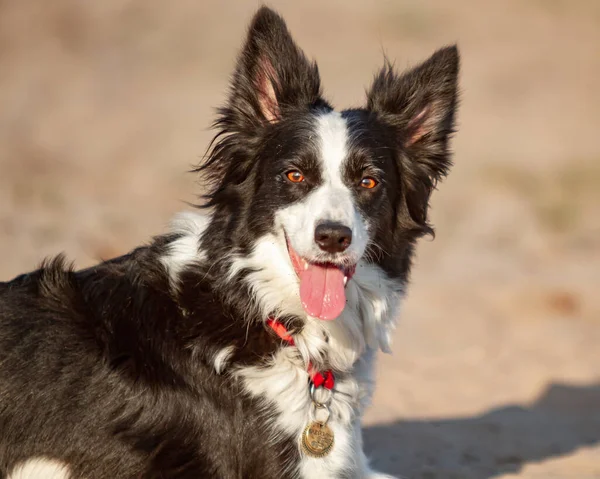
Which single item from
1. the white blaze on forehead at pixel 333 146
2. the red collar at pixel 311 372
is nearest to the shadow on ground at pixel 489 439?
the red collar at pixel 311 372

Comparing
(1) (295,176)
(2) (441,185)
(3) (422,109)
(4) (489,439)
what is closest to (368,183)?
(1) (295,176)

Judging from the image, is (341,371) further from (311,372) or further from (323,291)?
(323,291)

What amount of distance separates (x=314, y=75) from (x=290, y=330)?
1.67 m

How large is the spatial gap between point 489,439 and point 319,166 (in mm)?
3539

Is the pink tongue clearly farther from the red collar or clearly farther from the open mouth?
the red collar

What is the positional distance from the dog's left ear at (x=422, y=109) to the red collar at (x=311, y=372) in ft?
4.71

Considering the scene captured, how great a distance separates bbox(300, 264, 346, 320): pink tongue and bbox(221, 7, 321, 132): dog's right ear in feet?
3.70

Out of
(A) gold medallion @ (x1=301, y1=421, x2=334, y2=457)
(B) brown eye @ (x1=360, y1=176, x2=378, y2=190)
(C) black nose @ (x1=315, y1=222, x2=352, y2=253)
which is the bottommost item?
(A) gold medallion @ (x1=301, y1=421, x2=334, y2=457)

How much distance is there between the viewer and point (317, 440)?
4891mm

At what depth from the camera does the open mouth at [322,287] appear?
493 cm

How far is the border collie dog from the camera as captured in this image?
4766 millimetres

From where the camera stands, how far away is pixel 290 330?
5.14m

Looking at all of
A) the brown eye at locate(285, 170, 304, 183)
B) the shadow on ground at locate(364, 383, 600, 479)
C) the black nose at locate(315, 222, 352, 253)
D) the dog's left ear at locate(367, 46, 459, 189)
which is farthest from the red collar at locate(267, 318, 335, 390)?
the shadow on ground at locate(364, 383, 600, 479)

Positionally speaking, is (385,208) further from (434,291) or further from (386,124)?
(434,291)
